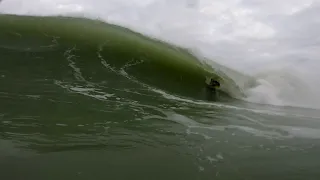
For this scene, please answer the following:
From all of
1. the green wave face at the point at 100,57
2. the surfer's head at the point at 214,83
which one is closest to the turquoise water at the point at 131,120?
the green wave face at the point at 100,57

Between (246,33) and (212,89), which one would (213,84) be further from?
(246,33)

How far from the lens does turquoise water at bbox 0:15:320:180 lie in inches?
132

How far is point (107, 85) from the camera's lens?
6609 millimetres

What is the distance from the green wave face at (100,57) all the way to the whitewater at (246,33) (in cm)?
51

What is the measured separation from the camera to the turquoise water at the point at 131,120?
11.0ft

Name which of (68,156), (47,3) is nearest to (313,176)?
(68,156)

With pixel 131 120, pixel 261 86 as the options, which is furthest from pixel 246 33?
pixel 131 120

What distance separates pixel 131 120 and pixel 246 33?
5757 millimetres

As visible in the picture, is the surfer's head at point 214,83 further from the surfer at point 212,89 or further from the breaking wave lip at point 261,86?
the breaking wave lip at point 261,86

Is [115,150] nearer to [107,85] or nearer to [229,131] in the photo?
[229,131]

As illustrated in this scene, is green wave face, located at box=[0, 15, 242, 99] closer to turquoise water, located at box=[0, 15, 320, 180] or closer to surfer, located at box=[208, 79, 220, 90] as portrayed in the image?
turquoise water, located at box=[0, 15, 320, 180]

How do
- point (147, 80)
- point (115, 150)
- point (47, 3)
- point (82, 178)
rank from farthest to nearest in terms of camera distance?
point (47, 3), point (147, 80), point (115, 150), point (82, 178)

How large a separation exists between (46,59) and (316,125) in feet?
16.2

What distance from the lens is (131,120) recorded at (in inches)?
188
